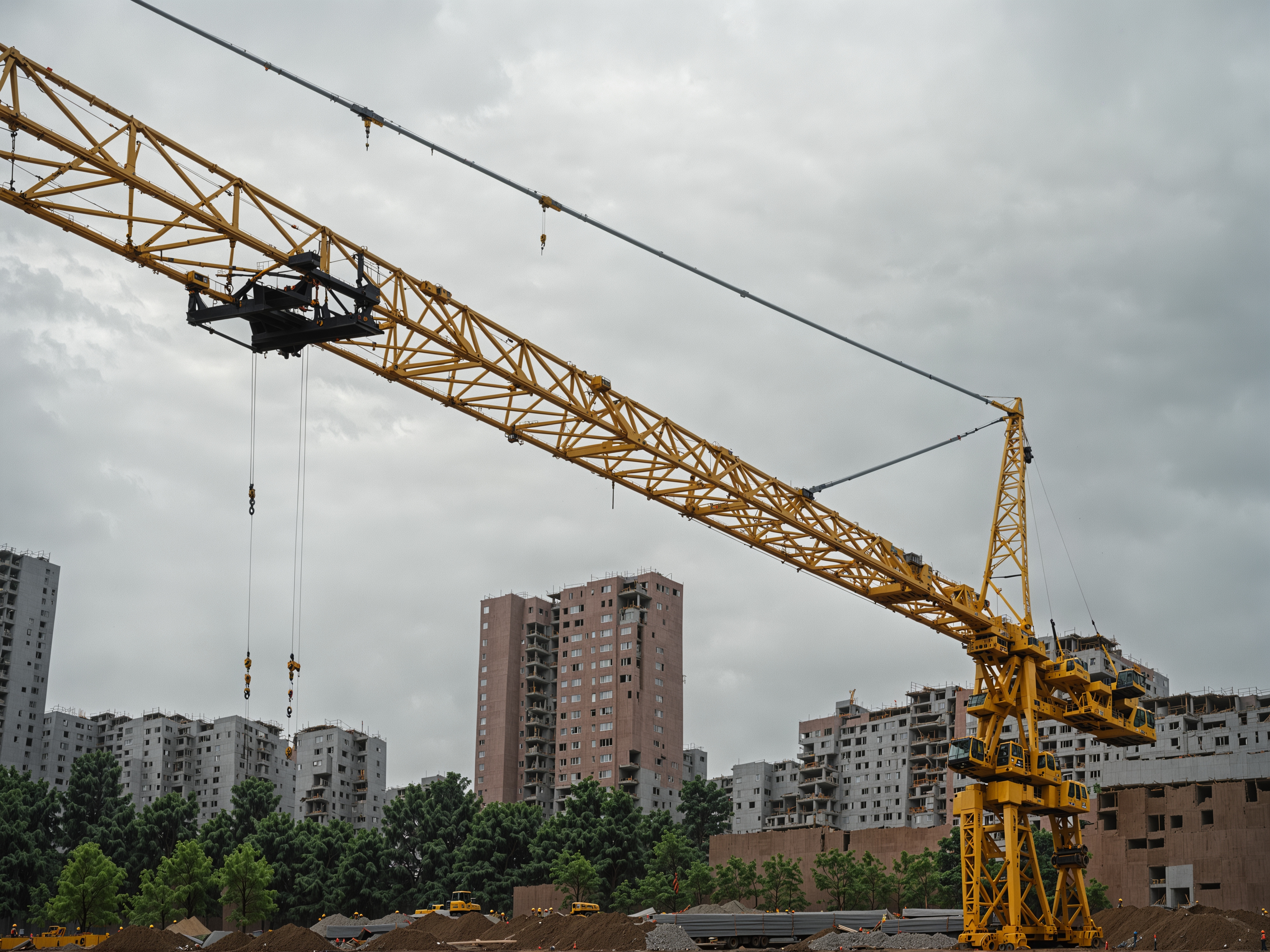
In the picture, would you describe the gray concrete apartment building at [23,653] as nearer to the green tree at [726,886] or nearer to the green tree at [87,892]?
the green tree at [87,892]

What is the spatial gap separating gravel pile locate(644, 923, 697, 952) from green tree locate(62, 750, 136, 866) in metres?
47.6

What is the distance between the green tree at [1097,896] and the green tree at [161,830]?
55.1 meters

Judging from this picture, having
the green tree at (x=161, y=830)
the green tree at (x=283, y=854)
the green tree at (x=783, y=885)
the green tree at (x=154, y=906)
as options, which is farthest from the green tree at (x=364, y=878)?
the green tree at (x=783, y=885)

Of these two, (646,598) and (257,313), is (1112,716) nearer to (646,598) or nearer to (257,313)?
(257,313)

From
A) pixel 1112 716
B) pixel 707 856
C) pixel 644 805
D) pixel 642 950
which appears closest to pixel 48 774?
pixel 644 805

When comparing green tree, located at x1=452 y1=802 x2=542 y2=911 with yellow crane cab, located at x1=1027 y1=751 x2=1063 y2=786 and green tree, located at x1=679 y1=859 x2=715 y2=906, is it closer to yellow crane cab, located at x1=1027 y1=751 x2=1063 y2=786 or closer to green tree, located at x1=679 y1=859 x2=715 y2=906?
green tree, located at x1=679 y1=859 x2=715 y2=906

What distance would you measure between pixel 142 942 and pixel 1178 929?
3716 cm

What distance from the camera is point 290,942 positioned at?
152 ft

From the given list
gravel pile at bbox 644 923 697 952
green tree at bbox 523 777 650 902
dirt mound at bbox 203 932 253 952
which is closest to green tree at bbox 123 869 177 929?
green tree at bbox 523 777 650 902

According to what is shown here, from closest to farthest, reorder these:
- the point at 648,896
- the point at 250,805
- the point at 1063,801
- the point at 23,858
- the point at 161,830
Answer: the point at 1063,801 < the point at 23,858 < the point at 648,896 < the point at 161,830 < the point at 250,805

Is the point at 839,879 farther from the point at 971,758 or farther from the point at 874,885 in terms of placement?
the point at 971,758

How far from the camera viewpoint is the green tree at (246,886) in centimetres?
7075

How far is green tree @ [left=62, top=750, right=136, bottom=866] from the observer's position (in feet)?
265

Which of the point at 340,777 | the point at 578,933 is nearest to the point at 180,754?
the point at 340,777
